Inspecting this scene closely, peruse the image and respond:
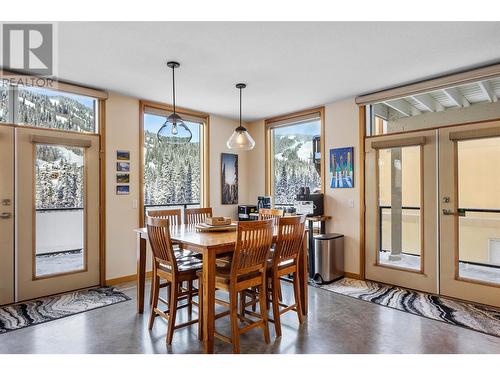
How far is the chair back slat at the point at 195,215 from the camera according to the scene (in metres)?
3.83

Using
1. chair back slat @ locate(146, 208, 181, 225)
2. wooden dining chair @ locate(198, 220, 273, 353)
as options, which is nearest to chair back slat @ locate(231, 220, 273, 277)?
wooden dining chair @ locate(198, 220, 273, 353)

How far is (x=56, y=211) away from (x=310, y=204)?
127 inches

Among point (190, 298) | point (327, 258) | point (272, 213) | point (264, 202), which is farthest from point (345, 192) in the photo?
point (190, 298)

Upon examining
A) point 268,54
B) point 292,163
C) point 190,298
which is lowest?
point 190,298

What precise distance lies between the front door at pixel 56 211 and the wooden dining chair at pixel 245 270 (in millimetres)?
2147

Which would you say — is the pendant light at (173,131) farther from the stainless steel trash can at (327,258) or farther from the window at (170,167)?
the stainless steel trash can at (327,258)

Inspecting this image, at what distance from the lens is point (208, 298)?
2.34m

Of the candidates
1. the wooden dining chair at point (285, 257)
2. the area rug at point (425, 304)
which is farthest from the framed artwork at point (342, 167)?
the wooden dining chair at point (285, 257)

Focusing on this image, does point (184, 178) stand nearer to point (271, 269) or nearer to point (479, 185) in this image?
point (271, 269)

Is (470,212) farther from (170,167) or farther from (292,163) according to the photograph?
(170,167)

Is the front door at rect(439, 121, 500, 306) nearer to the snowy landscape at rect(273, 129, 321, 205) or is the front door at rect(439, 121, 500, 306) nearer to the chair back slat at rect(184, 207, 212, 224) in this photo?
the snowy landscape at rect(273, 129, 321, 205)

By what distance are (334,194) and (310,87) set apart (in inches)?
61.9

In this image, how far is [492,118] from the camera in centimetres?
328
